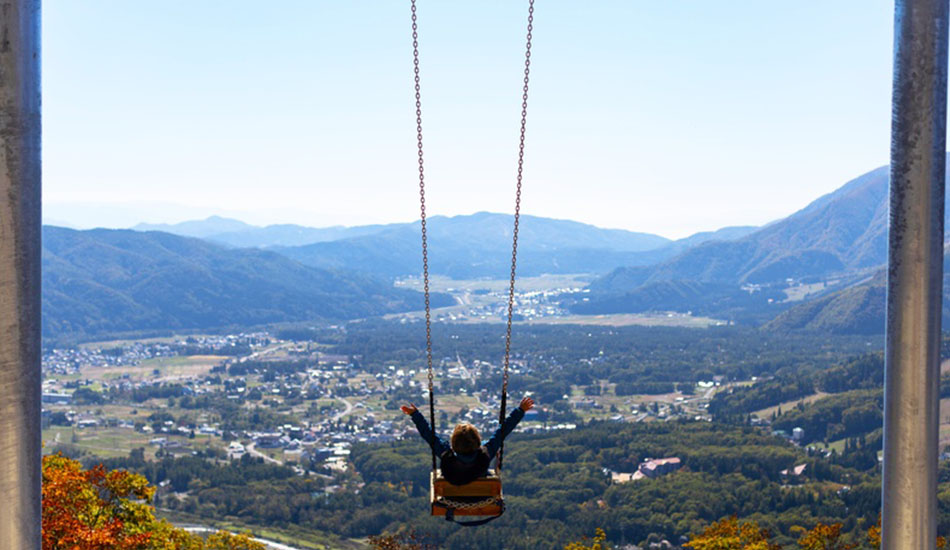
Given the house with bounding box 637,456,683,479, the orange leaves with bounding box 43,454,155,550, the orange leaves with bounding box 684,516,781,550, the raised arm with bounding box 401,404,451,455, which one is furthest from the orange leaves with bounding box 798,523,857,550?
the house with bounding box 637,456,683,479

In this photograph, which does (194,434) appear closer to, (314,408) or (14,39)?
(314,408)

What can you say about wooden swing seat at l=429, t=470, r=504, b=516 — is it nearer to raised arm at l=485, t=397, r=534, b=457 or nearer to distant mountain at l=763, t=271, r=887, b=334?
raised arm at l=485, t=397, r=534, b=457

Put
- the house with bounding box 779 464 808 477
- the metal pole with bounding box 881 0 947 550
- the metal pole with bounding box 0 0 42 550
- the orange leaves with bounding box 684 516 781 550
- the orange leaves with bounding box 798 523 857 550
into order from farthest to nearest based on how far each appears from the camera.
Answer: the house with bounding box 779 464 808 477 < the orange leaves with bounding box 684 516 781 550 < the orange leaves with bounding box 798 523 857 550 < the metal pole with bounding box 881 0 947 550 < the metal pole with bounding box 0 0 42 550

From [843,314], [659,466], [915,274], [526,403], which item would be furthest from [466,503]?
[843,314]

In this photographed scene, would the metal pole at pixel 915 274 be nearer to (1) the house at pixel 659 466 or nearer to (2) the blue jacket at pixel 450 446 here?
(2) the blue jacket at pixel 450 446

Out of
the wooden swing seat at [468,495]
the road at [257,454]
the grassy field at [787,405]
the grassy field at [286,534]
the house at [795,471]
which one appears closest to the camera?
the wooden swing seat at [468,495]

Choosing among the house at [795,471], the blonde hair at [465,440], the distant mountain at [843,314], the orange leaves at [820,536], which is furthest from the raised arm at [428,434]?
the distant mountain at [843,314]

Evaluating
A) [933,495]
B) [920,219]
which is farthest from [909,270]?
[933,495]
